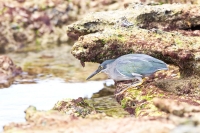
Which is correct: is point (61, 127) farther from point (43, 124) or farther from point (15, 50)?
point (15, 50)

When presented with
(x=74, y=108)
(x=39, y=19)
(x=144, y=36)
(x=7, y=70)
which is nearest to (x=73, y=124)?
(x=74, y=108)

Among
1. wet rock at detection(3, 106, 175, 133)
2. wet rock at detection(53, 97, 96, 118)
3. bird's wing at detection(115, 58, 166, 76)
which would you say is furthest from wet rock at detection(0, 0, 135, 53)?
wet rock at detection(3, 106, 175, 133)

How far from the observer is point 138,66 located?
7.79 metres

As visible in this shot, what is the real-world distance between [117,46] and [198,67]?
4.62 ft

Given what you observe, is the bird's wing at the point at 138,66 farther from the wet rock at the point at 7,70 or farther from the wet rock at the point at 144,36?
the wet rock at the point at 7,70

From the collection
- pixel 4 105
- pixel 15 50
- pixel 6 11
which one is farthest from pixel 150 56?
pixel 6 11

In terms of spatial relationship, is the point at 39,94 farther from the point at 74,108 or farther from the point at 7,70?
the point at 74,108

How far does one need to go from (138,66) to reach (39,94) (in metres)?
2.90

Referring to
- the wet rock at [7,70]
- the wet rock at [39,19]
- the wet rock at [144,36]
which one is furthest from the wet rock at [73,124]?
the wet rock at [39,19]

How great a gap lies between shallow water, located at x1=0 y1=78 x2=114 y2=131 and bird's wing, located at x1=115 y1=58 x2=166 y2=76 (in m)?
1.68

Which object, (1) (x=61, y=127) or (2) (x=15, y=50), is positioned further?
(2) (x=15, y=50)

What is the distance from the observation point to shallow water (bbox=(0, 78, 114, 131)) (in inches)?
343

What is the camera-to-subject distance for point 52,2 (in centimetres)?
1666

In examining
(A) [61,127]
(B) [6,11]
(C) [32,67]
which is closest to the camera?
(A) [61,127]
